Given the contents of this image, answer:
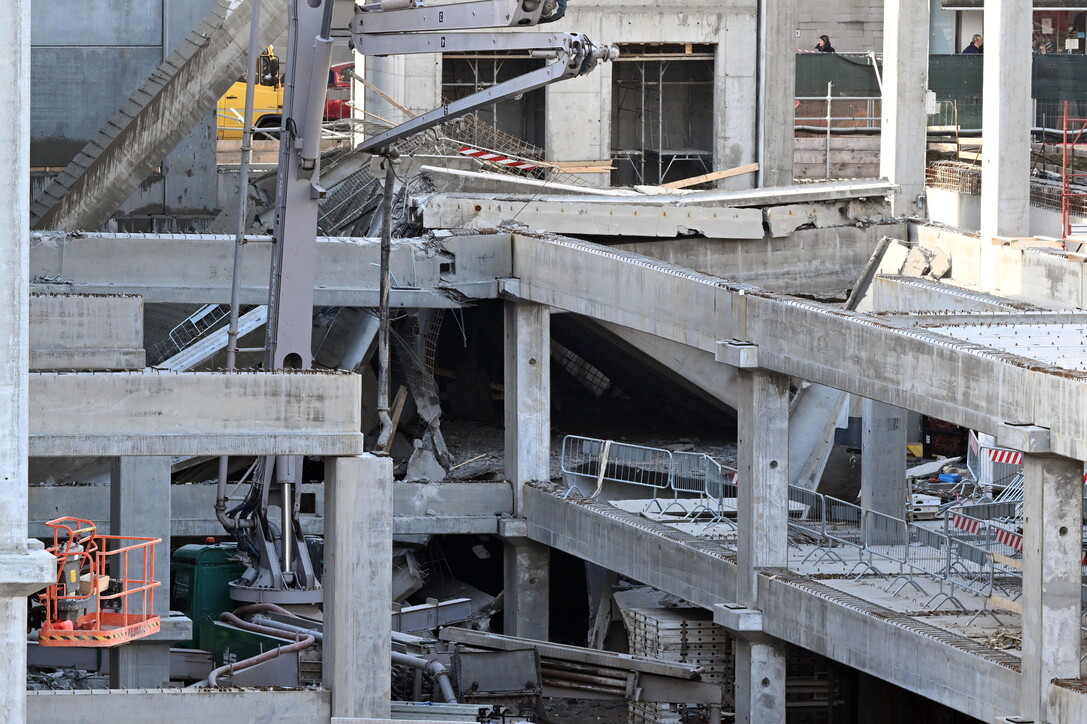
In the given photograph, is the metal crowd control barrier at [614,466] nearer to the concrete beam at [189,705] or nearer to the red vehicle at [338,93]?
the concrete beam at [189,705]

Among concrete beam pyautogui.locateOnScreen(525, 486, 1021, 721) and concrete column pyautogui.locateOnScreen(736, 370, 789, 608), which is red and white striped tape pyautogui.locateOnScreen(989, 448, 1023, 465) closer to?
concrete column pyautogui.locateOnScreen(736, 370, 789, 608)

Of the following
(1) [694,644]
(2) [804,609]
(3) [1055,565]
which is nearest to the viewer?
(3) [1055,565]

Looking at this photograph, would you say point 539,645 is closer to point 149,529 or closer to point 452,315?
point 149,529

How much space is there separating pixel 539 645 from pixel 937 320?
6776 millimetres

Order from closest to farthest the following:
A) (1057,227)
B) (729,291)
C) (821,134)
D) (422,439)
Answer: (729,291) → (422,439) → (1057,227) → (821,134)

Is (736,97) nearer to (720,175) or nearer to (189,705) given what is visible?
(720,175)

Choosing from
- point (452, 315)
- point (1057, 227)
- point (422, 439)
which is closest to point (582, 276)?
point (422, 439)

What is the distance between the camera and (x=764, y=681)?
23.5m

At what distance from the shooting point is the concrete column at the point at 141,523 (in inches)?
906

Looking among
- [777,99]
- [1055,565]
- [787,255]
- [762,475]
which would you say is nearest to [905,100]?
[787,255]

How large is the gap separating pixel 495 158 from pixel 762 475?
562 inches

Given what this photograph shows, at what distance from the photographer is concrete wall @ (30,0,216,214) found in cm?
3791

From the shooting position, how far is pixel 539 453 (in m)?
29.9

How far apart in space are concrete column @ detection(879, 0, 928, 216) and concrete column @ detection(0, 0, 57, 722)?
2649cm
